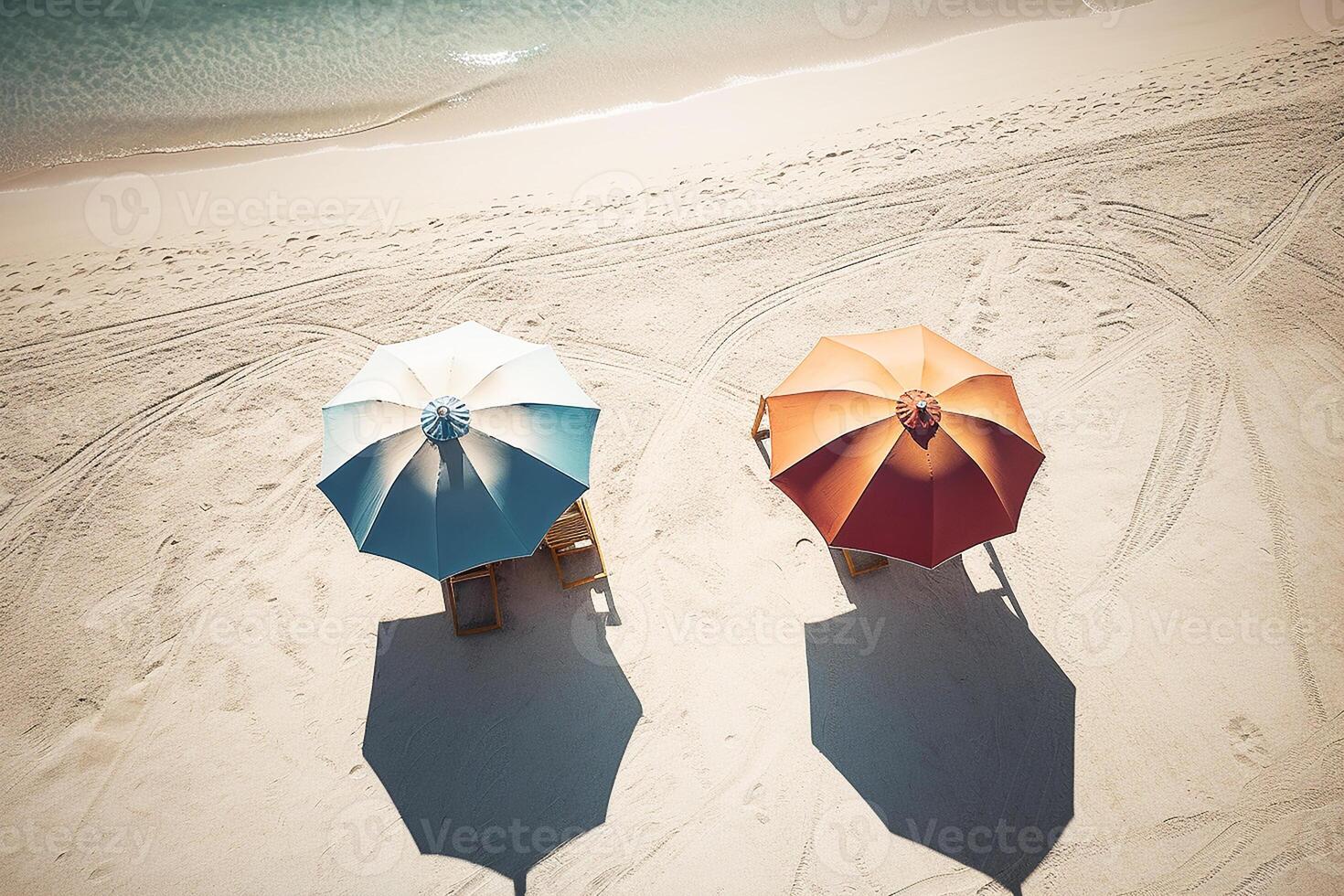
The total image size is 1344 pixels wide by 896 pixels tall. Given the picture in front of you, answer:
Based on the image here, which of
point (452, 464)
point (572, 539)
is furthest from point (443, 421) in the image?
point (572, 539)

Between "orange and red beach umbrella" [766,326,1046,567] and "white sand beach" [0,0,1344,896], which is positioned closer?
"orange and red beach umbrella" [766,326,1046,567]

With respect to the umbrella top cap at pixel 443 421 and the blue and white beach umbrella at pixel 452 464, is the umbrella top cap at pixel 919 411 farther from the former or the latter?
the umbrella top cap at pixel 443 421

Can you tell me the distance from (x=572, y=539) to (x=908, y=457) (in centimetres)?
316

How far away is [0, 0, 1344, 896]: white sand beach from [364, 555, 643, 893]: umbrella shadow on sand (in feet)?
0.10

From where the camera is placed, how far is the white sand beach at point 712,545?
5.92 meters

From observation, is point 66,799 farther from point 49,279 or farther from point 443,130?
point 443,130

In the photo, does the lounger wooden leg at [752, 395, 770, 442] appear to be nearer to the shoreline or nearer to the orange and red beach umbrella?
the orange and red beach umbrella

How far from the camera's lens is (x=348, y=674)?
645cm

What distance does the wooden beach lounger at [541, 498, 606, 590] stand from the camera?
667cm

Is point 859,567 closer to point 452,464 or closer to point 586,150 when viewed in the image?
point 452,464

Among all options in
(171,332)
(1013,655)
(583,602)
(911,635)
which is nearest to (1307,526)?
(1013,655)

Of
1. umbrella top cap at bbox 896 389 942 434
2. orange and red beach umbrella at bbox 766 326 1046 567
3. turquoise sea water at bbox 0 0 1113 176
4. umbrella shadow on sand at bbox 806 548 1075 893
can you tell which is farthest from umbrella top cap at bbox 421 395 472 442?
turquoise sea water at bbox 0 0 1113 176

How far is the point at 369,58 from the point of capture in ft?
38.3

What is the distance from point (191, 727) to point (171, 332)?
181 inches
